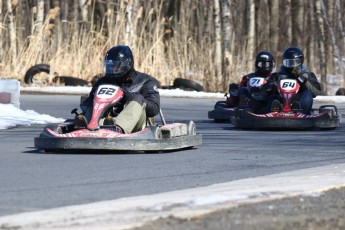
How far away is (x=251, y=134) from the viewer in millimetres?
16375

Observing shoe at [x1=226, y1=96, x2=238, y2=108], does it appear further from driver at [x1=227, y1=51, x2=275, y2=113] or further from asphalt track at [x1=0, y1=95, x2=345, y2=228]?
asphalt track at [x1=0, y1=95, x2=345, y2=228]

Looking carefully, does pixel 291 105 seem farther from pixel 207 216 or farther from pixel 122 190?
pixel 207 216

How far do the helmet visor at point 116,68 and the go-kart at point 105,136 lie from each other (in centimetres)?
51

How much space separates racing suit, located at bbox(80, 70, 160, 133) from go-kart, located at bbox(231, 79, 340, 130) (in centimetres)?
387

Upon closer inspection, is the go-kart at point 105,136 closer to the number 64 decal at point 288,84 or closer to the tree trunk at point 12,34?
the number 64 decal at point 288,84

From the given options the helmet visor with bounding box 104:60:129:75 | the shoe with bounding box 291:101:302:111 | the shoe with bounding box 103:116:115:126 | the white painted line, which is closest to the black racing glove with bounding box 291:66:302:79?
the shoe with bounding box 291:101:302:111

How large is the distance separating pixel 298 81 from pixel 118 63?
4.85 metres

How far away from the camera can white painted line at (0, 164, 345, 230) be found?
23.2 feet

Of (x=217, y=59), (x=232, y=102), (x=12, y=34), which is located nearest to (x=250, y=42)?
(x=217, y=59)

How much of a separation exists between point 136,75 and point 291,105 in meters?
4.41

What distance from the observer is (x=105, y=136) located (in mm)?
12477

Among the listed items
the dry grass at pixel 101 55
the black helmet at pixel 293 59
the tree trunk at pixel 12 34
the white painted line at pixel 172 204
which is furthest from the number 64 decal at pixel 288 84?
the tree trunk at pixel 12 34

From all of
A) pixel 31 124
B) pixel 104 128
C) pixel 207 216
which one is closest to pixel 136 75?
pixel 104 128

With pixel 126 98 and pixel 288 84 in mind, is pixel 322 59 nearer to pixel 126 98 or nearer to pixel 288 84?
pixel 288 84
